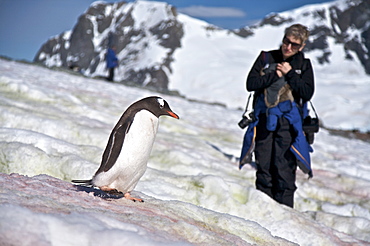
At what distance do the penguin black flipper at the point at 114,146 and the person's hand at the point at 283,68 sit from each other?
6.34 ft

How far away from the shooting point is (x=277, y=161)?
415 centimetres

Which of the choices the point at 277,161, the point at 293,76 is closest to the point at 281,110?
the point at 293,76

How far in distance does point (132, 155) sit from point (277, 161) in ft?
6.61

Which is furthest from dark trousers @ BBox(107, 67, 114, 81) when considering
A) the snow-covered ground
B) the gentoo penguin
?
the gentoo penguin

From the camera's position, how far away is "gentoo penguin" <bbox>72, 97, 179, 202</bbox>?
2693mm

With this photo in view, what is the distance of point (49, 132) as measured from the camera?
4.99 m

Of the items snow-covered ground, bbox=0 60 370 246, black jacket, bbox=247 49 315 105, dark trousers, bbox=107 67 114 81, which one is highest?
black jacket, bbox=247 49 315 105

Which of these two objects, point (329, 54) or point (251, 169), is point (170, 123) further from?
point (329, 54)

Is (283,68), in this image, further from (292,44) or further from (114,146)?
(114,146)

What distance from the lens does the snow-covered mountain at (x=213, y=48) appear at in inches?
2485

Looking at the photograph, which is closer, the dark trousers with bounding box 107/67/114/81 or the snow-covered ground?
the snow-covered ground

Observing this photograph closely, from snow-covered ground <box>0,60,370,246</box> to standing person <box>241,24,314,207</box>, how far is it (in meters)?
0.36

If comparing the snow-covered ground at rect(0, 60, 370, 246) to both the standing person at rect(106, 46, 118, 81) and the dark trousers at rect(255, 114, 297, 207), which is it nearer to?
the dark trousers at rect(255, 114, 297, 207)

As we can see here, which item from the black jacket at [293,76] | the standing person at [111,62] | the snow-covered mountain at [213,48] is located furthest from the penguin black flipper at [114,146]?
the snow-covered mountain at [213,48]
